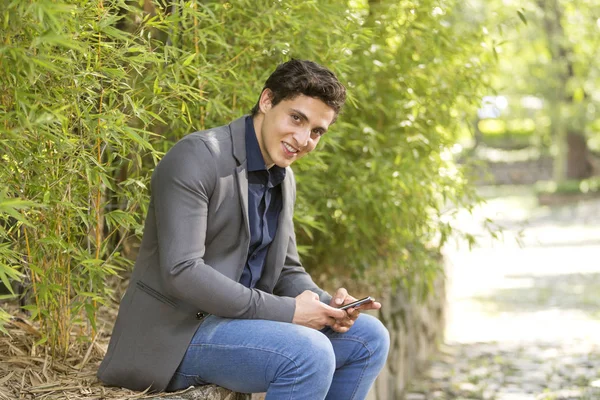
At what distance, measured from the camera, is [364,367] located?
8.40 feet

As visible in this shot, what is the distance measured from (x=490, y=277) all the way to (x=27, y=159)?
7.39m

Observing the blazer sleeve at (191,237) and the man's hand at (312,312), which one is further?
the man's hand at (312,312)

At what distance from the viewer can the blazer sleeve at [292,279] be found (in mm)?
2725

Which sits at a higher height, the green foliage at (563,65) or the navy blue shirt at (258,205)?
the green foliage at (563,65)

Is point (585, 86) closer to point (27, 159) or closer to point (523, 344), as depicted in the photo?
point (523, 344)

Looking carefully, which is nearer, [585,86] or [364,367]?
[364,367]

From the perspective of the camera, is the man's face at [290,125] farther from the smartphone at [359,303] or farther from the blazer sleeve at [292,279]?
the smartphone at [359,303]

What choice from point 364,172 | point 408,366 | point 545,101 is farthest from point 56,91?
point 545,101

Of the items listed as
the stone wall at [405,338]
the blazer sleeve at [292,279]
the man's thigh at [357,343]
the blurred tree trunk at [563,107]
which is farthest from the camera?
A: the blurred tree trunk at [563,107]

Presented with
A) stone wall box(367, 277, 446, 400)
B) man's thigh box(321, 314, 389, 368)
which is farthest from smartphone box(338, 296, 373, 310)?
stone wall box(367, 277, 446, 400)

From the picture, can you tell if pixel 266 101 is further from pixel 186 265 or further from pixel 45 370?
pixel 45 370

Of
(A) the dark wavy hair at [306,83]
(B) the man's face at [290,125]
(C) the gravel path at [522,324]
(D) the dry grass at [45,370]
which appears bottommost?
(C) the gravel path at [522,324]

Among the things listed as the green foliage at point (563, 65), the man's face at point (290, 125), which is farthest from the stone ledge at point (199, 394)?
the green foliage at point (563, 65)

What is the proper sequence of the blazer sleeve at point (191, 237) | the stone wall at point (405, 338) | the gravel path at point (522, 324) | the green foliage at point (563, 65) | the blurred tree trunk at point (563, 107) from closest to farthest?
the blazer sleeve at point (191, 237), the stone wall at point (405, 338), the gravel path at point (522, 324), the blurred tree trunk at point (563, 107), the green foliage at point (563, 65)
